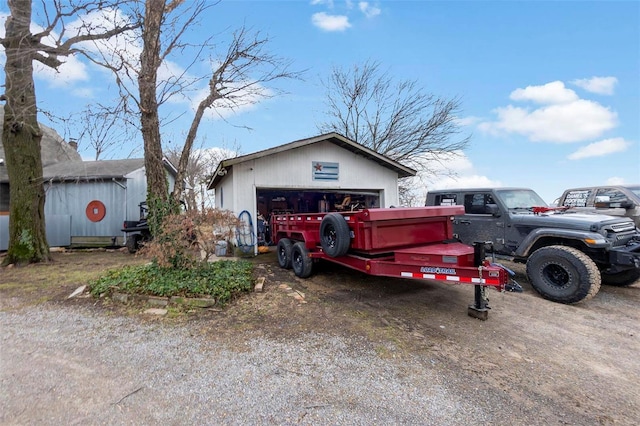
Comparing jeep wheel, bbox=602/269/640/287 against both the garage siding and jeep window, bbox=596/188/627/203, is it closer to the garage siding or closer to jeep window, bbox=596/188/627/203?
jeep window, bbox=596/188/627/203

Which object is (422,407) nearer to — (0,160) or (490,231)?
(490,231)

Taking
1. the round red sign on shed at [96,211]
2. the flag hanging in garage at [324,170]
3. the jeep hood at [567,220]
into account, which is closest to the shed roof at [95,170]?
the round red sign on shed at [96,211]

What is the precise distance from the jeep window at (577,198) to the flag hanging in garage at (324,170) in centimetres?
703

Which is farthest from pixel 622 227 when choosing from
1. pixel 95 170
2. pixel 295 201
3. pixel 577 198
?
pixel 95 170

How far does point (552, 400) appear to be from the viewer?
97.0 inches

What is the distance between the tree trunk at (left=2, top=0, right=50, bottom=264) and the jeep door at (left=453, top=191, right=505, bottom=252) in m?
11.2

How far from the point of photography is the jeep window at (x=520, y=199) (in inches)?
243

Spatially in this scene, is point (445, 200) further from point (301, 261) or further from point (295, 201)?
point (295, 201)

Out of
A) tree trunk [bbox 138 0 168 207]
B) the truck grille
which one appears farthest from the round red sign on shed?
the truck grille

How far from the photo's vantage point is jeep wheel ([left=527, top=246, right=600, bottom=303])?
4.57 meters

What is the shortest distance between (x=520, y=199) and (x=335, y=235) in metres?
4.24

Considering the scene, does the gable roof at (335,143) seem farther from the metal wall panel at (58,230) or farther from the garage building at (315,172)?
the metal wall panel at (58,230)

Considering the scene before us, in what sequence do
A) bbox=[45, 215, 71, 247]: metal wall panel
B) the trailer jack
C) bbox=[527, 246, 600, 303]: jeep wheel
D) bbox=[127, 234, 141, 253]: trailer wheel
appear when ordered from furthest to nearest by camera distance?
bbox=[45, 215, 71, 247]: metal wall panel → bbox=[127, 234, 141, 253]: trailer wheel → bbox=[527, 246, 600, 303]: jeep wheel → the trailer jack

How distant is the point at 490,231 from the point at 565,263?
59.6 inches
